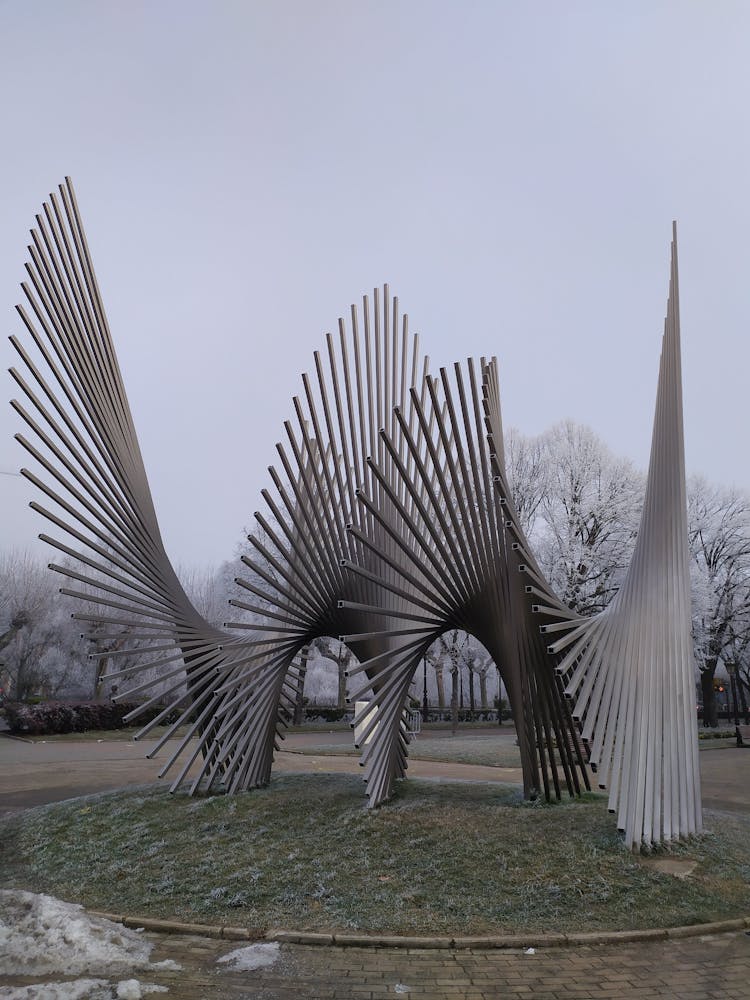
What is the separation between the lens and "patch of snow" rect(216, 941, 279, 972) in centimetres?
493

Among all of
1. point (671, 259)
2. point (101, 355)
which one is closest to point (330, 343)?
point (101, 355)

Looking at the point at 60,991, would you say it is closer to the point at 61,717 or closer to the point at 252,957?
the point at 252,957

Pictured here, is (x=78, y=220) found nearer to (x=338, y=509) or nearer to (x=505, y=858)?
(x=338, y=509)

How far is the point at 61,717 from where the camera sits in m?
25.3

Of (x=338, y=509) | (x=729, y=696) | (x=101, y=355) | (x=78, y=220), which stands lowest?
(x=729, y=696)

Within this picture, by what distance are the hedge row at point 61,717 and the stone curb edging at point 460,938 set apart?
20450mm

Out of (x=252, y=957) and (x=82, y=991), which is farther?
(x=252, y=957)

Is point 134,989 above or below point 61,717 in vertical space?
above

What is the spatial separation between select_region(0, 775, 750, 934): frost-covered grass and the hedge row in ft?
56.3

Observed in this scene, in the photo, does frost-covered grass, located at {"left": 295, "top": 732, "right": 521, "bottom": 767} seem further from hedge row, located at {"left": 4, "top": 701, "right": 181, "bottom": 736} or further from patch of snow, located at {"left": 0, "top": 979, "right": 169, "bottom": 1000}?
patch of snow, located at {"left": 0, "top": 979, "right": 169, "bottom": 1000}

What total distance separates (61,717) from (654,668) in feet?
74.4

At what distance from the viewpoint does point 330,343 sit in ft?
Result: 35.4

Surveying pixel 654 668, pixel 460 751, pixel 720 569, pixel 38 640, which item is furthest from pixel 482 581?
pixel 38 640

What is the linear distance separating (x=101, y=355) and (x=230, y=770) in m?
5.55
